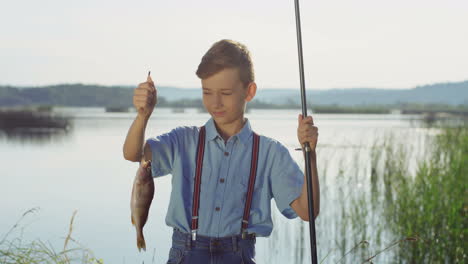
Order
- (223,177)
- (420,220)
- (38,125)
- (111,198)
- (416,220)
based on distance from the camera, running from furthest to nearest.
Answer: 1. (38,125)
2. (111,198)
3. (416,220)
4. (420,220)
5. (223,177)

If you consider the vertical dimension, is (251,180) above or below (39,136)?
above

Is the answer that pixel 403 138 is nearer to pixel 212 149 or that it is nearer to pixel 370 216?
pixel 370 216

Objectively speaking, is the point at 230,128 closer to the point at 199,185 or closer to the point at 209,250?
the point at 199,185

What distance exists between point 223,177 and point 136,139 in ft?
1.45

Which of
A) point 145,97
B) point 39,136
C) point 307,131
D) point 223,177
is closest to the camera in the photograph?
point 145,97

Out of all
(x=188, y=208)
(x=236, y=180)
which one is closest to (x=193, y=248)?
(x=188, y=208)

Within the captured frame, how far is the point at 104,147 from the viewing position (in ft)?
85.2

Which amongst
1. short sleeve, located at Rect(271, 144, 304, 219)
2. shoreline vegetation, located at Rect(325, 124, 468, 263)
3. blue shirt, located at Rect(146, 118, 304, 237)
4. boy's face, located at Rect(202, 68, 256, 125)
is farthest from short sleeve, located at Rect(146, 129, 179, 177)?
shoreline vegetation, located at Rect(325, 124, 468, 263)

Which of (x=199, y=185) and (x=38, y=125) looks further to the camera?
(x=38, y=125)

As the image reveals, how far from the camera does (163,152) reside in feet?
8.78

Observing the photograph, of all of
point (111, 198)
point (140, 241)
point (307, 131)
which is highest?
point (307, 131)

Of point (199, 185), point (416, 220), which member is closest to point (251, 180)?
point (199, 185)

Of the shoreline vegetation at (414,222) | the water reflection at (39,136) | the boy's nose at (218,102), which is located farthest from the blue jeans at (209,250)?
the water reflection at (39,136)

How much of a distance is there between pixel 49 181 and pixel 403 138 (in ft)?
35.2
